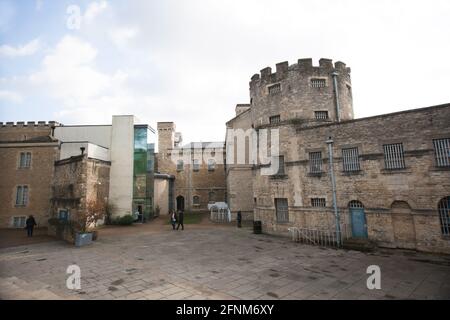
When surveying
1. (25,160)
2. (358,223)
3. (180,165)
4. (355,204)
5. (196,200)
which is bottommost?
(358,223)

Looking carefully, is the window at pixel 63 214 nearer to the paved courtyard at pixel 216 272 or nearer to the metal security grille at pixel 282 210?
the paved courtyard at pixel 216 272

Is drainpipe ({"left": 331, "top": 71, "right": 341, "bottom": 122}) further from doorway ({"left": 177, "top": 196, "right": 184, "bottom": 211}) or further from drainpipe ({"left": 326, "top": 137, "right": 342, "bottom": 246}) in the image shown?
doorway ({"left": 177, "top": 196, "right": 184, "bottom": 211})

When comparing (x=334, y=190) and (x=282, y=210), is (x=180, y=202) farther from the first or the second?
(x=334, y=190)

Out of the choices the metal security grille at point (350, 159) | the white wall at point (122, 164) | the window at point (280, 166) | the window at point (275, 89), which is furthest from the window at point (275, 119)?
the white wall at point (122, 164)

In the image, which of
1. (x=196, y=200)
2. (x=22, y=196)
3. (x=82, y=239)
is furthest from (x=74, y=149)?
(x=196, y=200)

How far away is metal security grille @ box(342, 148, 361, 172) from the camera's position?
1290cm

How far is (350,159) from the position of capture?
43.1ft

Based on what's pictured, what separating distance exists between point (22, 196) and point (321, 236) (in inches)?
947

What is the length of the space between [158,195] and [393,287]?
2697 centimetres

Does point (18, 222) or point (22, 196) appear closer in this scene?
point (18, 222)

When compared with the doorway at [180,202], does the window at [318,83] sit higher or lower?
higher

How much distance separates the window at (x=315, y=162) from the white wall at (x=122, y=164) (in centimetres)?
1713

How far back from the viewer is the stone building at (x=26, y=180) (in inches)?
742

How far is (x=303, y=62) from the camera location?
661 inches
